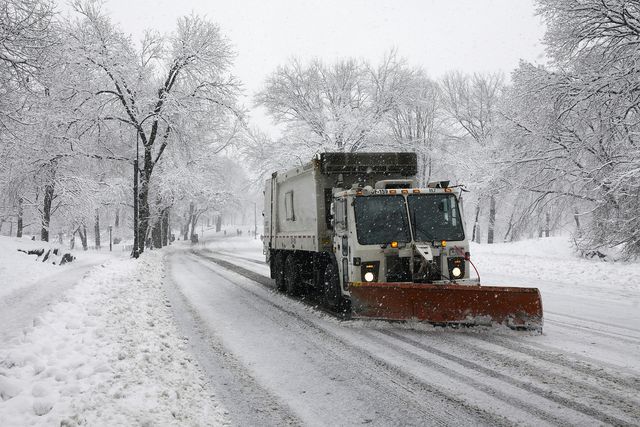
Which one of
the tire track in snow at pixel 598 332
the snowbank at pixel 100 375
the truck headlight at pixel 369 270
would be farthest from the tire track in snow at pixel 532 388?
the snowbank at pixel 100 375

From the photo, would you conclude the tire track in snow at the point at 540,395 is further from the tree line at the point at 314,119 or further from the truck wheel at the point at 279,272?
the tree line at the point at 314,119

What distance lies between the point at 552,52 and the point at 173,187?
23.5 metres

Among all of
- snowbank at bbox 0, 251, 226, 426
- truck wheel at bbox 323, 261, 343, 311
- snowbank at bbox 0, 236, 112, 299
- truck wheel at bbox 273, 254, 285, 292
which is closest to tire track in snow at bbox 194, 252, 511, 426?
truck wheel at bbox 323, 261, 343, 311

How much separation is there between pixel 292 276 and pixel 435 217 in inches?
173

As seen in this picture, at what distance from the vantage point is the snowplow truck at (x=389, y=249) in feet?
24.6

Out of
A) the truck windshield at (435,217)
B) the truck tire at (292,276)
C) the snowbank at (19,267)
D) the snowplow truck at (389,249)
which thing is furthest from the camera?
the snowbank at (19,267)

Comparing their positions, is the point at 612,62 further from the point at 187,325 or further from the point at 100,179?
the point at 100,179

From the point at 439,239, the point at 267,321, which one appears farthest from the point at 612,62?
the point at 267,321

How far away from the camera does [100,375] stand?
15.8 feet

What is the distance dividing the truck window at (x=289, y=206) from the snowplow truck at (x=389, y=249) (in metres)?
0.45

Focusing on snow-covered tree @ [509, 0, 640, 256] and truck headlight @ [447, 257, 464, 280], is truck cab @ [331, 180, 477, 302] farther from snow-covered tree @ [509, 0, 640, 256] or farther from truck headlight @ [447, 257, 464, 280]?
snow-covered tree @ [509, 0, 640, 256]

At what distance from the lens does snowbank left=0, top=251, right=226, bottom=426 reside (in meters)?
3.96

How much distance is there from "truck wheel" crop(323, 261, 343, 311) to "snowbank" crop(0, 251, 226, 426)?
9.86 ft

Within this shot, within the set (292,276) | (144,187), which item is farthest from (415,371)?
(144,187)
